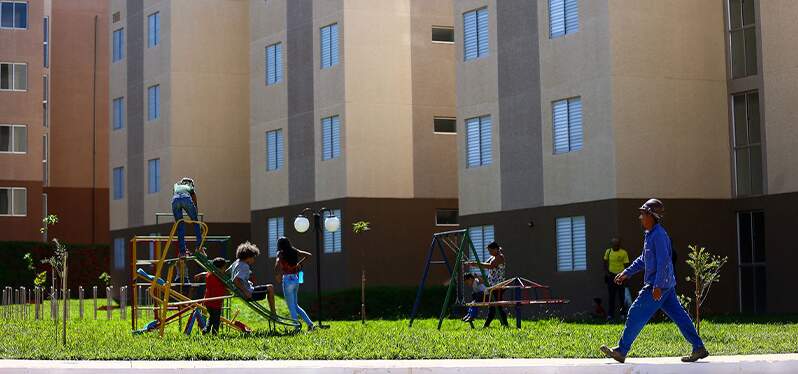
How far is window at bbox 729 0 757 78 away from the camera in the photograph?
31.4 m

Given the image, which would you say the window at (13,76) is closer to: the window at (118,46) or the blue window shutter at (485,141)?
the window at (118,46)

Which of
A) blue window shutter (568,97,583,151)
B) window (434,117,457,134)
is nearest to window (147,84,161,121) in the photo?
window (434,117,457,134)

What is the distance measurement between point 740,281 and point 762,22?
6.31 m

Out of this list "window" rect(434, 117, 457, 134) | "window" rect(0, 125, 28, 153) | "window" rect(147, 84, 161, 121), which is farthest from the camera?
"window" rect(0, 125, 28, 153)

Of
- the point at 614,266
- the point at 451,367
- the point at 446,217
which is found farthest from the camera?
the point at 446,217

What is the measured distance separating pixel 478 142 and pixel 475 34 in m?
3.09

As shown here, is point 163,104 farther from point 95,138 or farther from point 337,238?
point 95,138

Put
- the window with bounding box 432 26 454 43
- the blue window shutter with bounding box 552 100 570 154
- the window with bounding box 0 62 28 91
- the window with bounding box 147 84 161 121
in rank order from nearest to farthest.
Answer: the blue window shutter with bounding box 552 100 570 154
the window with bounding box 432 26 454 43
the window with bounding box 147 84 161 121
the window with bounding box 0 62 28 91

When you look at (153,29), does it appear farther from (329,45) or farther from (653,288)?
(653,288)

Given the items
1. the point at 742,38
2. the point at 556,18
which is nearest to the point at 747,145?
the point at 742,38

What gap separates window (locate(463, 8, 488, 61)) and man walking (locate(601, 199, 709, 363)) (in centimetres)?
2055

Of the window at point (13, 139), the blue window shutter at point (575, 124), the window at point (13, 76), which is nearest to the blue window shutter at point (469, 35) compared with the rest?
the blue window shutter at point (575, 124)

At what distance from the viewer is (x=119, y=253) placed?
55562 mm

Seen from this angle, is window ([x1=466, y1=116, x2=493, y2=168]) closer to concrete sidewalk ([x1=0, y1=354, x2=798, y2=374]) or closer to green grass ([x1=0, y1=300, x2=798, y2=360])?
green grass ([x1=0, y1=300, x2=798, y2=360])
